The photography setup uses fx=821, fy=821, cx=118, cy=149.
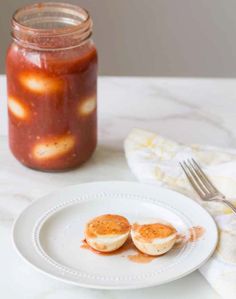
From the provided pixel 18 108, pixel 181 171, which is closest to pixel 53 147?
pixel 18 108

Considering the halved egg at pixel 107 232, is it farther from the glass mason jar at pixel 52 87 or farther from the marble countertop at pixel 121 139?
the glass mason jar at pixel 52 87

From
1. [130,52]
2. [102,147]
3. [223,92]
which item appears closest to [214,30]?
[130,52]

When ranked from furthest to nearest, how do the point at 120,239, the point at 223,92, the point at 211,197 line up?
1. the point at 223,92
2. the point at 211,197
3. the point at 120,239

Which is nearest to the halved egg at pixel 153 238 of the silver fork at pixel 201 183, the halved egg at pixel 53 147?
the silver fork at pixel 201 183

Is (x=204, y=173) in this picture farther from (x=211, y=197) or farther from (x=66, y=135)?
(x=66, y=135)

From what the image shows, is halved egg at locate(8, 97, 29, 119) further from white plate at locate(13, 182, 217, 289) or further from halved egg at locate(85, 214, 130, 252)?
halved egg at locate(85, 214, 130, 252)
